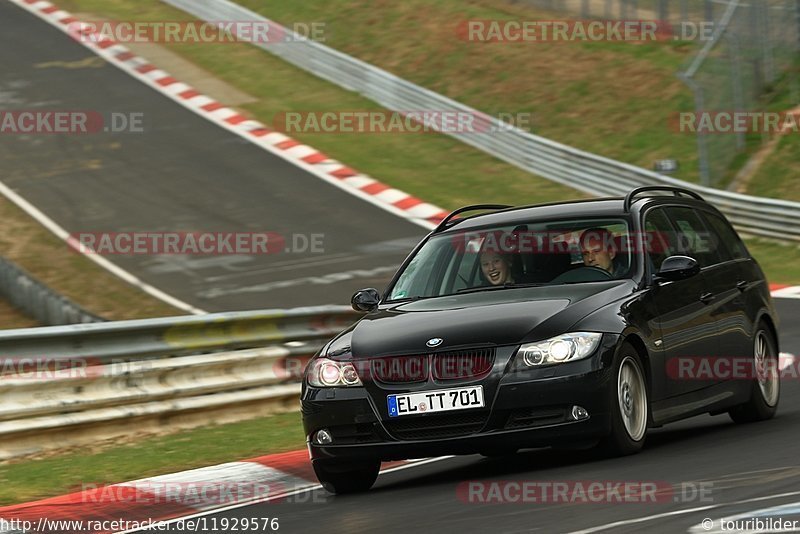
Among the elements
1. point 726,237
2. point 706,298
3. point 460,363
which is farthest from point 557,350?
point 726,237

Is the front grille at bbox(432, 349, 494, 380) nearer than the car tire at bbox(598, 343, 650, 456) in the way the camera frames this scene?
Yes

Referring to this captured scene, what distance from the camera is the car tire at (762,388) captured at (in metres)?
9.29

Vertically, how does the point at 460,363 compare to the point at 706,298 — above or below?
below

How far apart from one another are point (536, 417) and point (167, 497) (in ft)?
7.14

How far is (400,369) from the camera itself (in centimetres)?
750

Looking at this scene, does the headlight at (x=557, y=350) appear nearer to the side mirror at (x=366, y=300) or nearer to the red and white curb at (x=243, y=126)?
the side mirror at (x=366, y=300)

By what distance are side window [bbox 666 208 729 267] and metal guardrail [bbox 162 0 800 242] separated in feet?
37.8

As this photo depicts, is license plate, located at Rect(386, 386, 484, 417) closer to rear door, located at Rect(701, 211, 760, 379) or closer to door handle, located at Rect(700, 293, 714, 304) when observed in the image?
door handle, located at Rect(700, 293, 714, 304)

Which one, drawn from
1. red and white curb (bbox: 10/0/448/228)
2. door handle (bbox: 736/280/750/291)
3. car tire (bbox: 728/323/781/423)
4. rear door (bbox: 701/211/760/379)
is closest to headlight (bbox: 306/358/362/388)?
rear door (bbox: 701/211/760/379)

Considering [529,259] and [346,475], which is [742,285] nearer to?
[529,259]

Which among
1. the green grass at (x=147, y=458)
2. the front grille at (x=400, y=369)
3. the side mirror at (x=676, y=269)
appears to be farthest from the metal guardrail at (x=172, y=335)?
the side mirror at (x=676, y=269)

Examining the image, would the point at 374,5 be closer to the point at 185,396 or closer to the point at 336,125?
the point at 336,125

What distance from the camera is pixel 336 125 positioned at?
27969 mm

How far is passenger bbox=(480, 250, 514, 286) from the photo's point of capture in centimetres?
840
